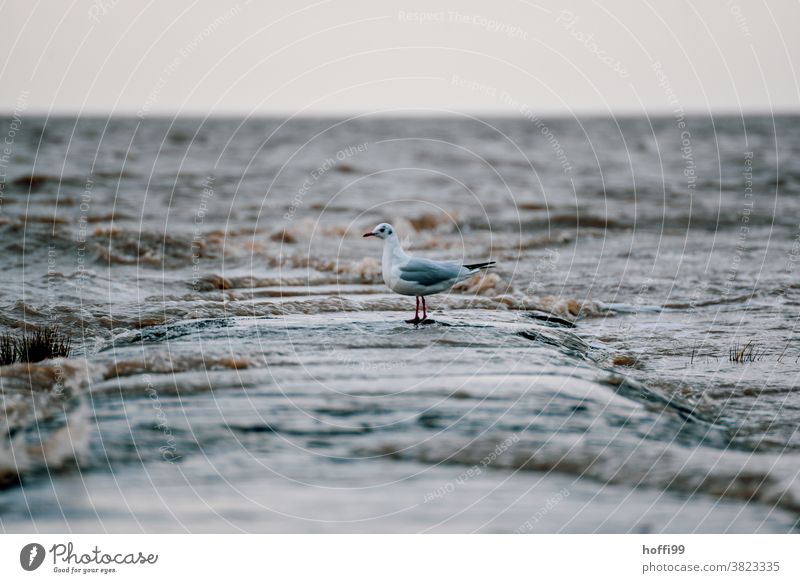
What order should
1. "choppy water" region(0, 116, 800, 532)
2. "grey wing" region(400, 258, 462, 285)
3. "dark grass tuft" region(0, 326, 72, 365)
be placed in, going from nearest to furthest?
1. "choppy water" region(0, 116, 800, 532)
2. "dark grass tuft" region(0, 326, 72, 365)
3. "grey wing" region(400, 258, 462, 285)

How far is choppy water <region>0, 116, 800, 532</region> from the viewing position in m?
5.23

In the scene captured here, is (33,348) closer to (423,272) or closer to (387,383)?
(387,383)

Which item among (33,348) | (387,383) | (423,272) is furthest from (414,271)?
(33,348)

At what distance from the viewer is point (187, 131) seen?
52.2 metres

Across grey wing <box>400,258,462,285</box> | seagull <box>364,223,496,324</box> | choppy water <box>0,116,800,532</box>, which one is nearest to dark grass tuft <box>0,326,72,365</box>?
choppy water <box>0,116,800,532</box>

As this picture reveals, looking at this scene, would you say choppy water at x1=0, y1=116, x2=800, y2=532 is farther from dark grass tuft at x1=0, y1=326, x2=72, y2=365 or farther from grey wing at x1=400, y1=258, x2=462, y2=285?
grey wing at x1=400, y1=258, x2=462, y2=285

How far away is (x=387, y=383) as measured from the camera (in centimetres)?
664

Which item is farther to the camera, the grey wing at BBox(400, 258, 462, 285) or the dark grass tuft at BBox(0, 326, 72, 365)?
the grey wing at BBox(400, 258, 462, 285)

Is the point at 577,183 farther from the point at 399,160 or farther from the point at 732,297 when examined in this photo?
the point at 732,297

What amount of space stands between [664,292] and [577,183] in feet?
51.5

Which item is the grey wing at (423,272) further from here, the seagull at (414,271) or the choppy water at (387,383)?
the choppy water at (387,383)

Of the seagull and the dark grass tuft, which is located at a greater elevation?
the seagull

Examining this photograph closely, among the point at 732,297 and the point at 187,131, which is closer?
the point at 732,297
